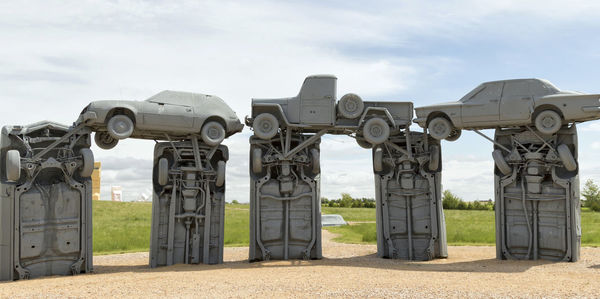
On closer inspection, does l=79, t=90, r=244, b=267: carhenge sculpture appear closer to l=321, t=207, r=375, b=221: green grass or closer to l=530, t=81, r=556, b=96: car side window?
l=530, t=81, r=556, b=96: car side window

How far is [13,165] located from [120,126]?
134 inches

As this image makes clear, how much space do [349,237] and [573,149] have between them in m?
14.2

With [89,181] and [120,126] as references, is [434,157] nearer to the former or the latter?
[120,126]

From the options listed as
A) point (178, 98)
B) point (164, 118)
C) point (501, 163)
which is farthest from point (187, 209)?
point (501, 163)

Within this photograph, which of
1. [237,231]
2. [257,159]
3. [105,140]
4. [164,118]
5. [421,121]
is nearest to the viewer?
[164,118]

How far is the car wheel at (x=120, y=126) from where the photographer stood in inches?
717

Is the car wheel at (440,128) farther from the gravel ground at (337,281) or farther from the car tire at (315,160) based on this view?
the gravel ground at (337,281)

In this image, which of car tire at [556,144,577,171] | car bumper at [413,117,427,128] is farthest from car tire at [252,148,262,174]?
car tire at [556,144,577,171]

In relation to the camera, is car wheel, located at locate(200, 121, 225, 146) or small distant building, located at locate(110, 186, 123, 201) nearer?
car wheel, located at locate(200, 121, 225, 146)

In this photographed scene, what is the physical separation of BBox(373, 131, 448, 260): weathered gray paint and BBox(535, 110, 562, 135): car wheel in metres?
3.81

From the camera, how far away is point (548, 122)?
1909 centimetres

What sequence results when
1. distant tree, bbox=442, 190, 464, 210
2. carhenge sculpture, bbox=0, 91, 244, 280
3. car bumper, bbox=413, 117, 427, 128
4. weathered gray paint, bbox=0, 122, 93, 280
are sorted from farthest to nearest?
distant tree, bbox=442, 190, 464, 210 < car bumper, bbox=413, 117, 427, 128 < carhenge sculpture, bbox=0, 91, 244, 280 < weathered gray paint, bbox=0, 122, 93, 280

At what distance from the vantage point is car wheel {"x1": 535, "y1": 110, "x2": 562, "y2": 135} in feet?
61.8

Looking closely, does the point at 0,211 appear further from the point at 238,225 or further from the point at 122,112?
the point at 238,225
